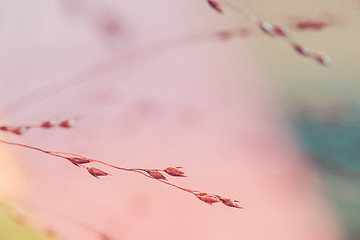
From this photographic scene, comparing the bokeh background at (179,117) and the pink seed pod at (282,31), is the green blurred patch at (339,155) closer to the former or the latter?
the bokeh background at (179,117)

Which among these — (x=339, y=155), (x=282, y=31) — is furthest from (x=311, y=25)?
(x=339, y=155)

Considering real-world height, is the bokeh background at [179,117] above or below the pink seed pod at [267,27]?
below

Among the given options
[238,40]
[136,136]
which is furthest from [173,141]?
[238,40]

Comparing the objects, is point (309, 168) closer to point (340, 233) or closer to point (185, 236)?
point (340, 233)

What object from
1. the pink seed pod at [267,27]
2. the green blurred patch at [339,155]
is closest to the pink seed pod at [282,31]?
the pink seed pod at [267,27]

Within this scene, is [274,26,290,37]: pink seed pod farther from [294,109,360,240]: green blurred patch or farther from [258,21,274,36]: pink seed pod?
[294,109,360,240]: green blurred patch

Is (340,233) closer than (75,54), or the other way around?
(340,233)
